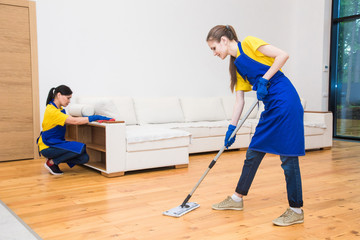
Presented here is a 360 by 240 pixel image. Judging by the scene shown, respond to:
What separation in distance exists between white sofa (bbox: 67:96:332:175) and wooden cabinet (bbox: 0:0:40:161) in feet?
1.88

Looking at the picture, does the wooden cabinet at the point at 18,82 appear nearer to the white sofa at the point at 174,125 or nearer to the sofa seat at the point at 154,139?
the white sofa at the point at 174,125

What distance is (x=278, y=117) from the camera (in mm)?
2059

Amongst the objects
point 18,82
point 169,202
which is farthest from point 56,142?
point 169,202

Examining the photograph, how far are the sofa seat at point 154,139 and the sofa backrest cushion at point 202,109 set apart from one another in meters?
1.20

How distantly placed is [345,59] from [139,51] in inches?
147

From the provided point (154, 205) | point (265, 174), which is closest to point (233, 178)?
point (265, 174)

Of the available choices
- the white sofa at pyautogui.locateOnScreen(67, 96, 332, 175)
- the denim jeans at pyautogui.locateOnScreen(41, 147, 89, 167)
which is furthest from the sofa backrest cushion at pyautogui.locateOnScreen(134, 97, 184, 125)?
the denim jeans at pyautogui.locateOnScreen(41, 147, 89, 167)

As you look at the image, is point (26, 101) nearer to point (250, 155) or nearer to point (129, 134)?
point (129, 134)

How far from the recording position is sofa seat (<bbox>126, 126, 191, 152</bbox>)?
3408 mm

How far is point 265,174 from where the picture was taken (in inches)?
135

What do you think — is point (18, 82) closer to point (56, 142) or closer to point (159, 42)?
point (56, 142)

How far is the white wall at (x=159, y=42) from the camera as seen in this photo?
4371 millimetres

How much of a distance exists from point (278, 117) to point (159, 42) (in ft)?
11.1

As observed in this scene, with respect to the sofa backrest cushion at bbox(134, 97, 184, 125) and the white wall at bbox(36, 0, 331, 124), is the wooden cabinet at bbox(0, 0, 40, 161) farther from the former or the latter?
the sofa backrest cushion at bbox(134, 97, 184, 125)
